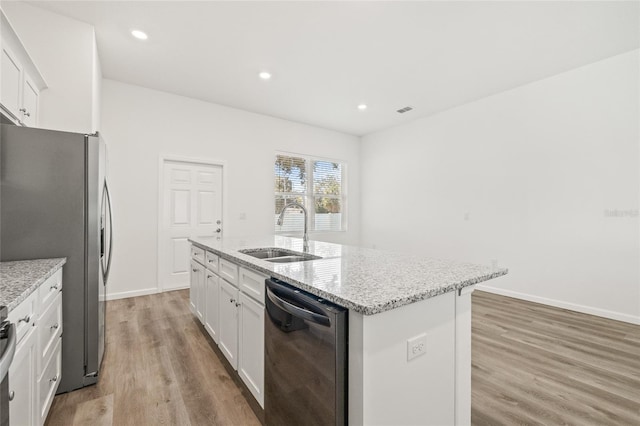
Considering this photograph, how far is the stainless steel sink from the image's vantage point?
2163 mm

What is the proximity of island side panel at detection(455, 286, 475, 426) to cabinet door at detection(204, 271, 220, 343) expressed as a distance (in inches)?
68.1

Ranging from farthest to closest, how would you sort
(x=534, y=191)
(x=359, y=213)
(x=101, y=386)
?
(x=359, y=213) → (x=534, y=191) → (x=101, y=386)

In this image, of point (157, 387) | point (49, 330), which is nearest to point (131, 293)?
point (157, 387)

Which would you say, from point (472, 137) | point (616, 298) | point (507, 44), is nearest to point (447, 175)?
point (472, 137)

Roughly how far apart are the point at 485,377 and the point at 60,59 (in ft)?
14.8

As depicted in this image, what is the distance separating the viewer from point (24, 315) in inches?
47.6

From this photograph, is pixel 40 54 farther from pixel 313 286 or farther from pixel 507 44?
pixel 507 44

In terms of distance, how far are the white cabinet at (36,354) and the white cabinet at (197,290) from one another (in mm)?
1072

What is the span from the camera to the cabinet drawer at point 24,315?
112 centimetres

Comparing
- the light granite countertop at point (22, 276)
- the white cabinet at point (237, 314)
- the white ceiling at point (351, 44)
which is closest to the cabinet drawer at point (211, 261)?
the white cabinet at point (237, 314)

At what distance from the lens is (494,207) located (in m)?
4.25

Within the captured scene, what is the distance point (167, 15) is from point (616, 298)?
18.2 ft

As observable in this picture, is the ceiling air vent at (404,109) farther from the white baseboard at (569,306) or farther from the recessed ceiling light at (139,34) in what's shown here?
A: the recessed ceiling light at (139,34)

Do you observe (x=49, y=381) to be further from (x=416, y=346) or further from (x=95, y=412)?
(x=416, y=346)
